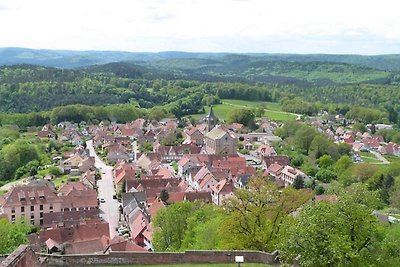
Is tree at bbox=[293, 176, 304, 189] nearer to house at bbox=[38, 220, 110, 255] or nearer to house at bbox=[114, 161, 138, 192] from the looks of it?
house at bbox=[114, 161, 138, 192]

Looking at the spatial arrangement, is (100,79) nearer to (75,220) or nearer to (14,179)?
(14,179)

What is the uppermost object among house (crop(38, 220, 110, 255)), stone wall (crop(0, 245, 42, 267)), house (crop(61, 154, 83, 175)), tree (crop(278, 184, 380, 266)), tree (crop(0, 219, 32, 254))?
stone wall (crop(0, 245, 42, 267))

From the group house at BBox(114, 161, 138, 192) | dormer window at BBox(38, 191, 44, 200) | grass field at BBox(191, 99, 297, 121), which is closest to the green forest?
grass field at BBox(191, 99, 297, 121)

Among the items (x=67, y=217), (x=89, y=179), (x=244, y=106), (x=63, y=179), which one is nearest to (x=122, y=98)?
(x=244, y=106)

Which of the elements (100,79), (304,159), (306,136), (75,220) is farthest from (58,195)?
(100,79)

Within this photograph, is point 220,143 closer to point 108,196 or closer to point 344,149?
point 344,149
